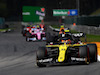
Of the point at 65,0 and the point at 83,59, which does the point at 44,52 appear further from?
the point at 65,0

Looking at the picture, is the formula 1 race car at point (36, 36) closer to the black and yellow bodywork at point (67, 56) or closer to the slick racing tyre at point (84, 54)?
the black and yellow bodywork at point (67, 56)

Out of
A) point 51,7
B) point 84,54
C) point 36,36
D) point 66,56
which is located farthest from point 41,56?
point 51,7

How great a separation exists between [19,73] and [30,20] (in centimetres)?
5357

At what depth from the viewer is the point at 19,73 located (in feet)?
28.5

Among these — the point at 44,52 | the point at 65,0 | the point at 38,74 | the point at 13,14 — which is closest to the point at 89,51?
the point at 44,52

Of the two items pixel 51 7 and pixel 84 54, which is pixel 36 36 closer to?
pixel 84 54

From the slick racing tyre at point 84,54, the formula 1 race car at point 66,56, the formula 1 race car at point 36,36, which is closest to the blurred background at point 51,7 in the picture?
the formula 1 race car at point 36,36

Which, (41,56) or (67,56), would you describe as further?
(67,56)

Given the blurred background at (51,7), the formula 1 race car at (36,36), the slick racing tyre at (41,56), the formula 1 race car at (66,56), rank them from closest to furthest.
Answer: the formula 1 race car at (66,56) < the slick racing tyre at (41,56) < the formula 1 race car at (36,36) < the blurred background at (51,7)

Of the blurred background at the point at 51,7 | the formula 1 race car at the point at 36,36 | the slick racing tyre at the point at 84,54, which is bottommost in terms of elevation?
the formula 1 race car at the point at 36,36

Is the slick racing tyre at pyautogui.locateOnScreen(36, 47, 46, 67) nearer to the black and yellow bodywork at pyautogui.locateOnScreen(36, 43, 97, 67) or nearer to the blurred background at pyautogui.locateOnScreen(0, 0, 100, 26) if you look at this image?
the black and yellow bodywork at pyautogui.locateOnScreen(36, 43, 97, 67)

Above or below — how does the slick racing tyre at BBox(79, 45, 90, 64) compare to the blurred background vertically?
below

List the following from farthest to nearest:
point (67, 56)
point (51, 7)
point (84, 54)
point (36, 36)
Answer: point (51, 7)
point (36, 36)
point (67, 56)
point (84, 54)

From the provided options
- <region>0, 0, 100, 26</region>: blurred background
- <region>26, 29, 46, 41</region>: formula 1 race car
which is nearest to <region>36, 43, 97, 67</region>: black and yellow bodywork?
<region>26, 29, 46, 41</region>: formula 1 race car
